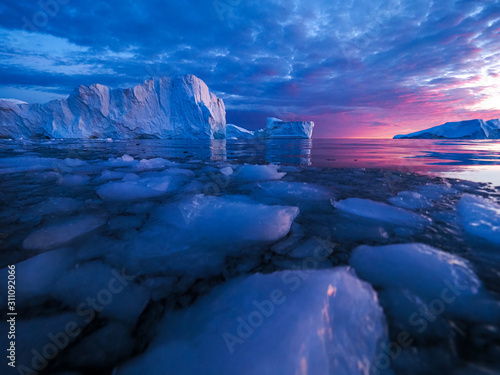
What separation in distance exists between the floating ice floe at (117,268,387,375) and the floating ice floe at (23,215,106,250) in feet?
4.16

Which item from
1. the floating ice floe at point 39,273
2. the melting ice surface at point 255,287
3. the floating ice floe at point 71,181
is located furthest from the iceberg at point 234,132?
the floating ice floe at point 39,273

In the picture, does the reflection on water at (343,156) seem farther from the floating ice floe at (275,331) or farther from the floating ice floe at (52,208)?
the floating ice floe at (52,208)

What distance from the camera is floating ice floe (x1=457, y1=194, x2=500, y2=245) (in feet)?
5.68

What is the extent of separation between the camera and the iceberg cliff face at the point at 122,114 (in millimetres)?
32094

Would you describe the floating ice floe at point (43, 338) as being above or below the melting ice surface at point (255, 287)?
below

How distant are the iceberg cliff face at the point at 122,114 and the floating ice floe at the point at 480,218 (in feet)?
125

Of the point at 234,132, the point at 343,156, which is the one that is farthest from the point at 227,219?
the point at 234,132

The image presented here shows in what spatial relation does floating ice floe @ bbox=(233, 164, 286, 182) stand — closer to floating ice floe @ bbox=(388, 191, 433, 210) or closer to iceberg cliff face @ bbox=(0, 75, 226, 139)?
floating ice floe @ bbox=(388, 191, 433, 210)

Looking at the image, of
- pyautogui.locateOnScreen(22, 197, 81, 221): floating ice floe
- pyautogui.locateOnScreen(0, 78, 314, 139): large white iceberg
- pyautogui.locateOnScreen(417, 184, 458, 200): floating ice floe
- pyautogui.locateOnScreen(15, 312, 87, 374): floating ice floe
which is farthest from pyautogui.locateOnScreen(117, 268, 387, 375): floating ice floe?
pyautogui.locateOnScreen(0, 78, 314, 139): large white iceberg

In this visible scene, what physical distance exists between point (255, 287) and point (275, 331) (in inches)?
10.3

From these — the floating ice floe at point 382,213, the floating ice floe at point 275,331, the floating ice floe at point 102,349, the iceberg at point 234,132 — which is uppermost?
the iceberg at point 234,132

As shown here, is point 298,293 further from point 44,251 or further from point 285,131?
point 285,131

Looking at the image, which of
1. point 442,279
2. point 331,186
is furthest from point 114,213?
point 331,186

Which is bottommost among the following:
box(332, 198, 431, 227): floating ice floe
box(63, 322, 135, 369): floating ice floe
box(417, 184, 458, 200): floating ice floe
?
box(63, 322, 135, 369): floating ice floe
